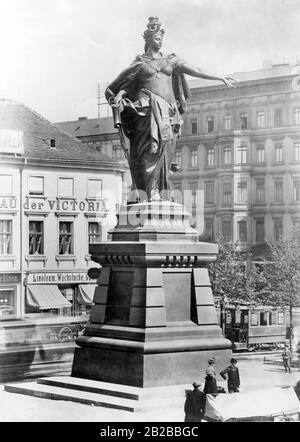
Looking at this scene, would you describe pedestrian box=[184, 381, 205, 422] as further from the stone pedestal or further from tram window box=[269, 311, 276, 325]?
tram window box=[269, 311, 276, 325]

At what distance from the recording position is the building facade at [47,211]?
41938mm

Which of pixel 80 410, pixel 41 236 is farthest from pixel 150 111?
pixel 41 236

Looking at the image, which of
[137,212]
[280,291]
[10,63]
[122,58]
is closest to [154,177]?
[137,212]

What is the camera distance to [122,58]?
28062mm

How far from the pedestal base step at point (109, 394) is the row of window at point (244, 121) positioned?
4427 cm

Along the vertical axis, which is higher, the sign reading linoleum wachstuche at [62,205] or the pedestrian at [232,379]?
the sign reading linoleum wachstuche at [62,205]

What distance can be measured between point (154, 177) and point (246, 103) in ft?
146

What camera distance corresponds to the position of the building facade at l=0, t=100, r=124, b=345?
41.9m

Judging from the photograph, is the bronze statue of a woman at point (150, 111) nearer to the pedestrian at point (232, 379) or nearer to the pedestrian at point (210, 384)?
the pedestrian at point (232, 379)

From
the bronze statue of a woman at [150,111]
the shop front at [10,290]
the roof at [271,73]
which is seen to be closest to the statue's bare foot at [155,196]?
the bronze statue of a woman at [150,111]

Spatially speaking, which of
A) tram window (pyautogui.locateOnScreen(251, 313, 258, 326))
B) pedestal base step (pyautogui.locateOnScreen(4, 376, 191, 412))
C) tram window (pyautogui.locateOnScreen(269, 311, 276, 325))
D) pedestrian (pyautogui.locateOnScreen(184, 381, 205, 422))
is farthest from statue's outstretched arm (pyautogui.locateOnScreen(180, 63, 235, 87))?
tram window (pyautogui.locateOnScreen(269, 311, 276, 325))

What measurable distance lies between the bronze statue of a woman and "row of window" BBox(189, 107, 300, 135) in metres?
42.6

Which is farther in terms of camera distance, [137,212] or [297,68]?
[297,68]

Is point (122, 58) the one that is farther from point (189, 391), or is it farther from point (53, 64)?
point (189, 391)
